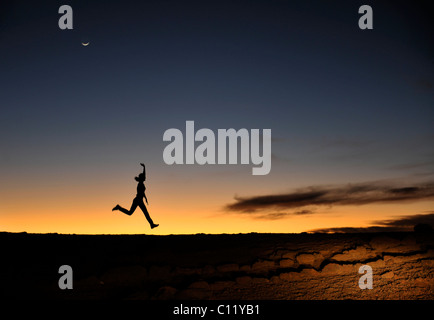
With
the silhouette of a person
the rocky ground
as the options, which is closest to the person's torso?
the silhouette of a person

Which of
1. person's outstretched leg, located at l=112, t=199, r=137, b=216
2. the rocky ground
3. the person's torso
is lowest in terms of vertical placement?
the rocky ground

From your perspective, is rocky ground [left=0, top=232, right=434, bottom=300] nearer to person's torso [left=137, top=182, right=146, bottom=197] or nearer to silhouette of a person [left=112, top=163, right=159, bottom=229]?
silhouette of a person [left=112, top=163, right=159, bottom=229]

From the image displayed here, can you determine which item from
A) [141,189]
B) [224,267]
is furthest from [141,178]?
[224,267]

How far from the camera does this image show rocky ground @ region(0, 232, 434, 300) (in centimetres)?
651

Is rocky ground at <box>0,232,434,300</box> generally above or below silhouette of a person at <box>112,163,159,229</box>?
below

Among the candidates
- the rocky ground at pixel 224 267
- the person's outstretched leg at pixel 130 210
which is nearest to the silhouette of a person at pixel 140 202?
the person's outstretched leg at pixel 130 210

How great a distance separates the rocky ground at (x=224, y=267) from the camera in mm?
6508

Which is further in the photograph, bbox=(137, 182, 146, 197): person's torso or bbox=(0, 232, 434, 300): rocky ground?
bbox=(137, 182, 146, 197): person's torso

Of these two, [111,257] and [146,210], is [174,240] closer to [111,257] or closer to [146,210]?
[146,210]

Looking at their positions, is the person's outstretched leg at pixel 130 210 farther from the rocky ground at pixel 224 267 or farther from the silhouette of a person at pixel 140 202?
the rocky ground at pixel 224 267

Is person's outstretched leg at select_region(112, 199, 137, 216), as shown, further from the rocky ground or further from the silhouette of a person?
the rocky ground
